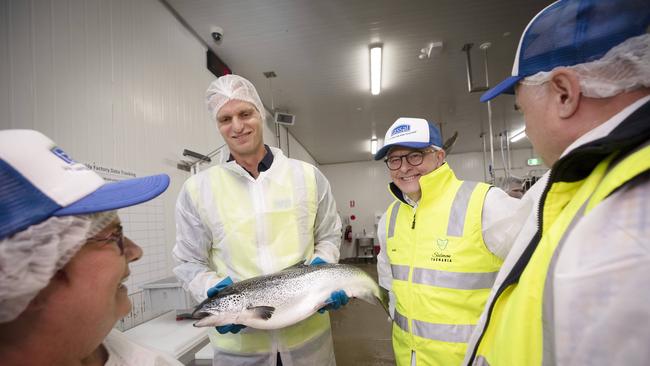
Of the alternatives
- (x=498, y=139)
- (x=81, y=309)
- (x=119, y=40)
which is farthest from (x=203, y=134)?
(x=498, y=139)

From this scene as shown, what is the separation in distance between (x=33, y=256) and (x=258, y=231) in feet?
3.38

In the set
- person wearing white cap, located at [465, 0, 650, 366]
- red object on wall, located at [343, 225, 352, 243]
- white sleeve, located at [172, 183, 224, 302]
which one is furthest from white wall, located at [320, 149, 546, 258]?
person wearing white cap, located at [465, 0, 650, 366]

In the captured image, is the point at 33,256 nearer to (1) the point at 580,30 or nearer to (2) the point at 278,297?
(2) the point at 278,297

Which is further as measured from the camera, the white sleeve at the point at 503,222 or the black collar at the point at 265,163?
the black collar at the point at 265,163

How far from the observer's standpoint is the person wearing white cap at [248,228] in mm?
1466

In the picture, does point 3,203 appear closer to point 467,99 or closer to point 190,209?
point 190,209

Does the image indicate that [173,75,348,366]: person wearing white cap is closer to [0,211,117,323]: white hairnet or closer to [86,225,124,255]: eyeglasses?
[86,225,124,255]: eyeglasses

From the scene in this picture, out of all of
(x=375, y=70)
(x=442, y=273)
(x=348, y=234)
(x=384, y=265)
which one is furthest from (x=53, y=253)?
(x=348, y=234)

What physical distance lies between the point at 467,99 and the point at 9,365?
7.60 meters

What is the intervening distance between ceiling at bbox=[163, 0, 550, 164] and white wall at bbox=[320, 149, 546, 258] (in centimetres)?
519

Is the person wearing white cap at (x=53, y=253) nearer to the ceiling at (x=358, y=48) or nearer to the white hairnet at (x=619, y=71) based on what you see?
the white hairnet at (x=619, y=71)

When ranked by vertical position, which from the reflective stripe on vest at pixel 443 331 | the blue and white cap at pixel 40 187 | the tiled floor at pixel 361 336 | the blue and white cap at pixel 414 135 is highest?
the blue and white cap at pixel 414 135

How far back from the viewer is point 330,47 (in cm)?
421

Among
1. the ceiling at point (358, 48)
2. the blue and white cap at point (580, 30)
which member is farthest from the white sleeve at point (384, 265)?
the ceiling at point (358, 48)
